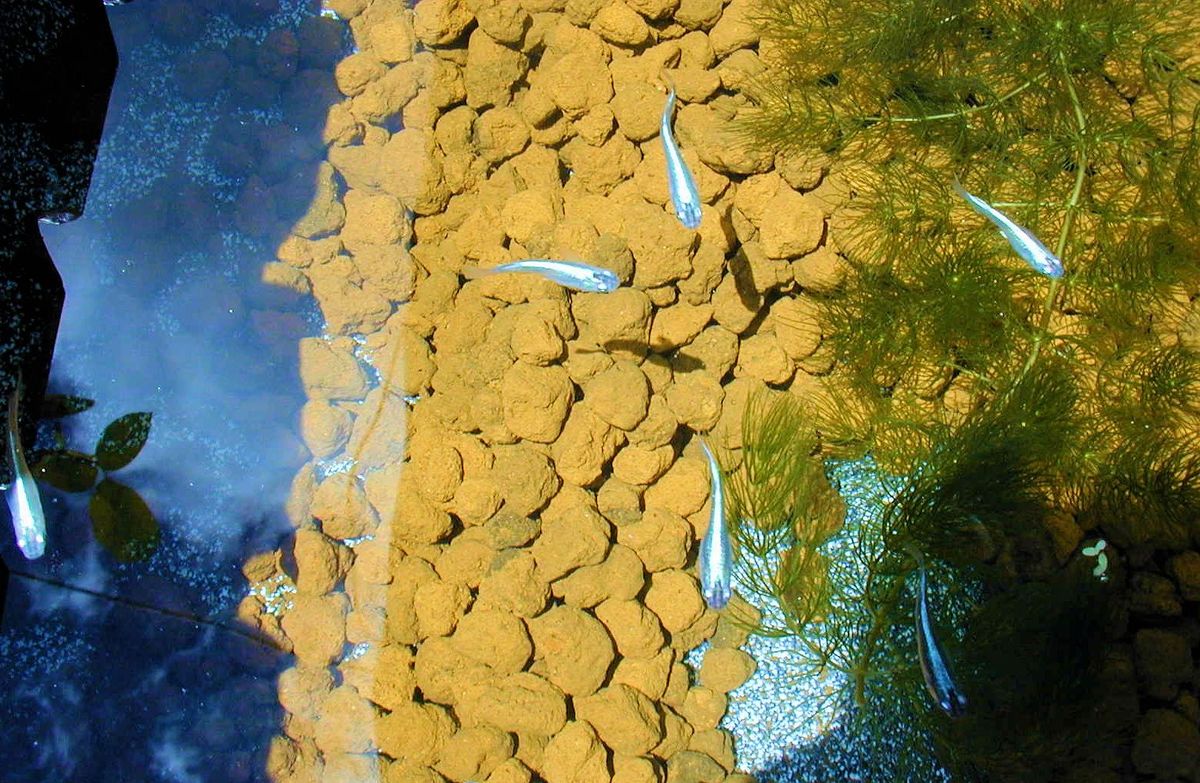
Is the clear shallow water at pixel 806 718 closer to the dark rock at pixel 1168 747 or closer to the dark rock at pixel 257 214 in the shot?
the dark rock at pixel 1168 747

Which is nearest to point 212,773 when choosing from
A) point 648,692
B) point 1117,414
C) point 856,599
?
point 648,692

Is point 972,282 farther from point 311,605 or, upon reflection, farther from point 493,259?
point 311,605

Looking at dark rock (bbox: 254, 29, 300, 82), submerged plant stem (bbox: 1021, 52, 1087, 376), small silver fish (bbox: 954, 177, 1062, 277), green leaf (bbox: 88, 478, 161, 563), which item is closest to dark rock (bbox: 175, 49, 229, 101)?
dark rock (bbox: 254, 29, 300, 82)

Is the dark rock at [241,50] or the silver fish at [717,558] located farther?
the dark rock at [241,50]

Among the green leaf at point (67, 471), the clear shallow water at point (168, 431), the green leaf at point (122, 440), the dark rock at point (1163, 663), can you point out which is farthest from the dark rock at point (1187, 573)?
the green leaf at point (67, 471)

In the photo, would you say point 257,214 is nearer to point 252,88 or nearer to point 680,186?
point 252,88
